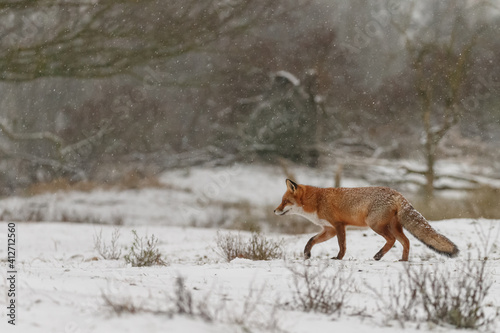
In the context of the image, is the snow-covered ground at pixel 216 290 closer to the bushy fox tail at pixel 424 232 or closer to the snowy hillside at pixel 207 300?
the snowy hillside at pixel 207 300

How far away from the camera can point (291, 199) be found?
900 cm

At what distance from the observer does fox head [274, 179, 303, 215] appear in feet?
29.3

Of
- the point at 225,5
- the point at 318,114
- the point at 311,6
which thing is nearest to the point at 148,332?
the point at 225,5

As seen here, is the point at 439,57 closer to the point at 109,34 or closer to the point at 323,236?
the point at 109,34

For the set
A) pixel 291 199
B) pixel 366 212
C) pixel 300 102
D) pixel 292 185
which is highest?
pixel 300 102

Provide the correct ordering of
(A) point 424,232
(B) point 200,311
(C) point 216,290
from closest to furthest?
(B) point 200,311 → (C) point 216,290 → (A) point 424,232

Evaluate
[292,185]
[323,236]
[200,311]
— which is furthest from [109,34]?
[200,311]

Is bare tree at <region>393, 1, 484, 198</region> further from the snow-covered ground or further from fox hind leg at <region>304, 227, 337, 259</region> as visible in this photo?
fox hind leg at <region>304, 227, 337, 259</region>

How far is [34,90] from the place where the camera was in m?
25.5

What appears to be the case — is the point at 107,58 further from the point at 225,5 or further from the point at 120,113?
the point at 120,113

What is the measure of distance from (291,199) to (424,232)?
2.05 m

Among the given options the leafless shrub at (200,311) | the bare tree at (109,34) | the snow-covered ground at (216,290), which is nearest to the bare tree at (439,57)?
the snow-covered ground at (216,290)

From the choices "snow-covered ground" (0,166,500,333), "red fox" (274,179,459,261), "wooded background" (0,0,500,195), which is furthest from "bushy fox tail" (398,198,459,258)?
"wooded background" (0,0,500,195)

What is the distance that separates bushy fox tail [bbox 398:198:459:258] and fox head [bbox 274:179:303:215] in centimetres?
155
